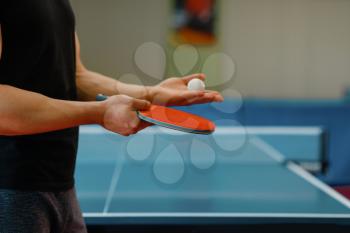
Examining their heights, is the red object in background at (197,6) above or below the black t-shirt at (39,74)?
below

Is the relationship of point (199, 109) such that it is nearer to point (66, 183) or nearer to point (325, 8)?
point (66, 183)

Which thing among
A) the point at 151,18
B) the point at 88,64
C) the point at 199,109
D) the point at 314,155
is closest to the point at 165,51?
the point at 151,18

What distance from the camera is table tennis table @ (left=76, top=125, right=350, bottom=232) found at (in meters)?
1.62

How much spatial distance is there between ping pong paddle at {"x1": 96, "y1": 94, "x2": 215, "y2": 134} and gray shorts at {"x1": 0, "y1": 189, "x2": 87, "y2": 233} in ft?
0.92

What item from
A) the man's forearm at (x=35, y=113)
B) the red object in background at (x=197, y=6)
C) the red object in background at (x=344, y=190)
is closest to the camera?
the man's forearm at (x=35, y=113)

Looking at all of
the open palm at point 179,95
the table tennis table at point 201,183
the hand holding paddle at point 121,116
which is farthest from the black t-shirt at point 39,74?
the table tennis table at point 201,183

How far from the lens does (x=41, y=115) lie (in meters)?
1.13

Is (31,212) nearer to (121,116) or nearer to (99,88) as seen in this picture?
(121,116)

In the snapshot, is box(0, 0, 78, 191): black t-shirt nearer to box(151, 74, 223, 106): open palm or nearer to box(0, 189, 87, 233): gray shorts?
box(0, 189, 87, 233): gray shorts

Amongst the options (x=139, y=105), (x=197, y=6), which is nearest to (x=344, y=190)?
(x=139, y=105)

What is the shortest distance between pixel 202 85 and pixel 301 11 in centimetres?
709

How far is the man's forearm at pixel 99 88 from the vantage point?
1.56m

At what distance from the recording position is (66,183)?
1.29 metres

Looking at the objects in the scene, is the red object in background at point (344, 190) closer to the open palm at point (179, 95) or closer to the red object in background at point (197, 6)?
the open palm at point (179, 95)
